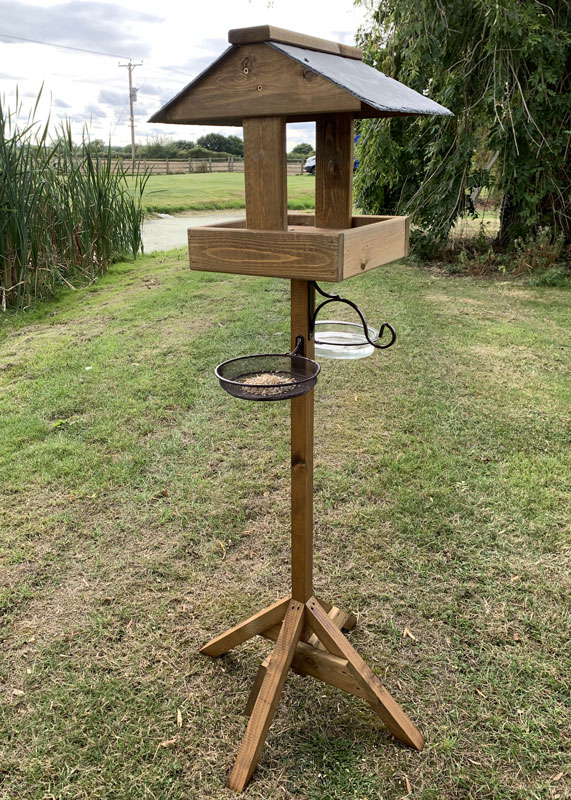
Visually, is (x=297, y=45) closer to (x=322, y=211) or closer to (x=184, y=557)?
(x=322, y=211)

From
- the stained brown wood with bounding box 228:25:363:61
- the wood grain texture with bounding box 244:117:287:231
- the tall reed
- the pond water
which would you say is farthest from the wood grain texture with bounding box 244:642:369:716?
the pond water

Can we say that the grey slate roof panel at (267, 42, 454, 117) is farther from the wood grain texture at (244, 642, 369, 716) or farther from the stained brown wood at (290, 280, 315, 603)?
the wood grain texture at (244, 642, 369, 716)

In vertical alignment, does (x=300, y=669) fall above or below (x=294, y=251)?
below

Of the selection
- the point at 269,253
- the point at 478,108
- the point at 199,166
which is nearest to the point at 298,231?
the point at 269,253

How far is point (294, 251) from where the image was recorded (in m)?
1.39

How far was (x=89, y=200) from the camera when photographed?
6863mm

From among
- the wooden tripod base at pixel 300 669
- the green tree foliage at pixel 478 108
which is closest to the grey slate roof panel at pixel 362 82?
the wooden tripod base at pixel 300 669

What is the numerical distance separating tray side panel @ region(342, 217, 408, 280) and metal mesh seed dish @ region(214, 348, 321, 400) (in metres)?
0.30

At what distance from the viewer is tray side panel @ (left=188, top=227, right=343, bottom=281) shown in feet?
4.40

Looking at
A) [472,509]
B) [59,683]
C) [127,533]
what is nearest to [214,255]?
[59,683]

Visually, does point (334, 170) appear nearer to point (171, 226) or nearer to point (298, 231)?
point (298, 231)

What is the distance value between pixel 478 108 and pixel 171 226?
9.12 m

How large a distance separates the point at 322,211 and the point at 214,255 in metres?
0.44

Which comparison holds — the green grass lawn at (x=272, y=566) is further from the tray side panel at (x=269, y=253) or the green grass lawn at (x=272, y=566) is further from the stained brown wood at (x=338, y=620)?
the tray side panel at (x=269, y=253)
